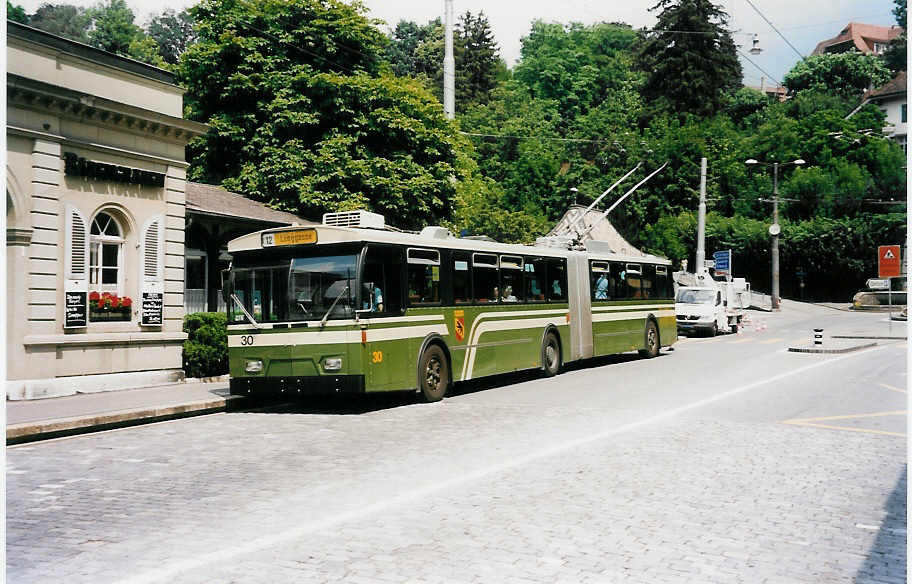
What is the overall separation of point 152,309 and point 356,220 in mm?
5551

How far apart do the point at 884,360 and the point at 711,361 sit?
4781 millimetres

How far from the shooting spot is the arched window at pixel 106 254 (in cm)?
1712

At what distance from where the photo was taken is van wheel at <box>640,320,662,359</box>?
25031 millimetres

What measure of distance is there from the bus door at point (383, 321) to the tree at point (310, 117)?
1586cm

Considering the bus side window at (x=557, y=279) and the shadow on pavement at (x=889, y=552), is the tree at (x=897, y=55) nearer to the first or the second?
the bus side window at (x=557, y=279)

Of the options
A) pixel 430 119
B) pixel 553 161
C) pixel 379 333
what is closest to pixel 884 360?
pixel 379 333

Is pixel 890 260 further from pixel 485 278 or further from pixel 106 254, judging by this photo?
pixel 106 254

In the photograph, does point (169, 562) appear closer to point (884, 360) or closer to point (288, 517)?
point (288, 517)

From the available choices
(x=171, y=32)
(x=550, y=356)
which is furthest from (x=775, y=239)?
(x=171, y=32)

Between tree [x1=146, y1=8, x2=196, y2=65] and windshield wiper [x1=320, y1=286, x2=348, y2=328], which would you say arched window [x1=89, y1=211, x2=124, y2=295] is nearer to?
windshield wiper [x1=320, y1=286, x2=348, y2=328]

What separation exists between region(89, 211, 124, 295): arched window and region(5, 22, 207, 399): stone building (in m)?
0.02

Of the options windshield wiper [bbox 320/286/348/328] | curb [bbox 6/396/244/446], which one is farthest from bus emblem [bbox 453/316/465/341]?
curb [bbox 6/396/244/446]

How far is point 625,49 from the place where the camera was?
92250 mm

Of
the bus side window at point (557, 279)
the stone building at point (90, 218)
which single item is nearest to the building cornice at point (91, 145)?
the stone building at point (90, 218)
